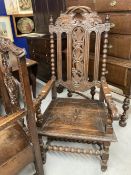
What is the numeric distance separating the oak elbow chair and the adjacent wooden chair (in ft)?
0.56

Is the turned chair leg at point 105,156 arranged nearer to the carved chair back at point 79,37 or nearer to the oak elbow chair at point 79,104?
the oak elbow chair at point 79,104

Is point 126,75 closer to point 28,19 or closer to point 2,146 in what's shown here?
point 2,146

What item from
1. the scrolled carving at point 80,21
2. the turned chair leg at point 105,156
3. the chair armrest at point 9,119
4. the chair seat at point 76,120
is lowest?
the turned chair leg at point 105,156

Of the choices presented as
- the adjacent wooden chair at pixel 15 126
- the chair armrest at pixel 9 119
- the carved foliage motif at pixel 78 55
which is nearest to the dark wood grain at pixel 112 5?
the carved foliage motif at pixel 78 55

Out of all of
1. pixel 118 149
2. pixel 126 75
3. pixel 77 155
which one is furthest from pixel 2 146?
pixel 126 75

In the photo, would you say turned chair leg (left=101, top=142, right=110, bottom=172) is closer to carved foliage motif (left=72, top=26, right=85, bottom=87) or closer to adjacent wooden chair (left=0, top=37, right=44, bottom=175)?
adjacent wooden chair (left=0, top=37, right=44, bottom=175)

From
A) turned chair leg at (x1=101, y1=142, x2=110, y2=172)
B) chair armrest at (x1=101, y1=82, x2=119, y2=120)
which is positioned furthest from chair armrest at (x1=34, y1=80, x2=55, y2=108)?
turned chair leg at (x1=101, y1=142, x2=110, y2=172)

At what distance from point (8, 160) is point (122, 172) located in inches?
35.9

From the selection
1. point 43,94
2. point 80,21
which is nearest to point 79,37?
point 80,21

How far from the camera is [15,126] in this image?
1250mm

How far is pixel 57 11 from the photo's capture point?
2.51m

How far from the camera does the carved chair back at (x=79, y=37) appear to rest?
1449 millimetres

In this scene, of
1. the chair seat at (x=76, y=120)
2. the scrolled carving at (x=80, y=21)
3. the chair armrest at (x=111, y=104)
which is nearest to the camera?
the chair armrest at (x=111, y=104)

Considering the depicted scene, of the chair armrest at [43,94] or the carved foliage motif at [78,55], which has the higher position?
the carved foliage motif at [78,55]
